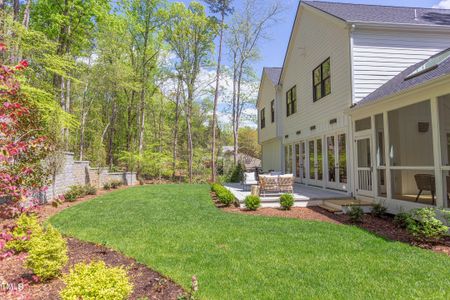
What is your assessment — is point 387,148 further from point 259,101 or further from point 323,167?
point 259,101

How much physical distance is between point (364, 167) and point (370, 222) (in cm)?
253

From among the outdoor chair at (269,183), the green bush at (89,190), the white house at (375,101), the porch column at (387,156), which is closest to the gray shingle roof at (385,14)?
the white house at (375,101)

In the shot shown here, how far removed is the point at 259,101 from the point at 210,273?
19.6m

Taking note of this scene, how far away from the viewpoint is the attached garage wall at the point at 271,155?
59.1 ft

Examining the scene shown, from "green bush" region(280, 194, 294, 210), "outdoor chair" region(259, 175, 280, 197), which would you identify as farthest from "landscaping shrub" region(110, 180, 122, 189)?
"green bush" region(280, 194, 294, 210)

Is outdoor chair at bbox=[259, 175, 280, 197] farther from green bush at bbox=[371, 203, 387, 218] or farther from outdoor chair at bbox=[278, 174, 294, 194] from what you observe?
green bush at bbox=[371, 203, 387, 218]

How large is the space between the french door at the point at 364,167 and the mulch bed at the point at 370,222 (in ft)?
4.58

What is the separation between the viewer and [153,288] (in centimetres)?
355

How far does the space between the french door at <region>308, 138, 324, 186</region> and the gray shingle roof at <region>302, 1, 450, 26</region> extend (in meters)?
4.84

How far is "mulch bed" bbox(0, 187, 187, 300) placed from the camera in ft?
11.2

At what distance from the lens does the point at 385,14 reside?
10.9 metres

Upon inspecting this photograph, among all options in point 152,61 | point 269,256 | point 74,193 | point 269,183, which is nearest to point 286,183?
Result: point 269,183

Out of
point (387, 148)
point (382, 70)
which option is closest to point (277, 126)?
point (382, 70)

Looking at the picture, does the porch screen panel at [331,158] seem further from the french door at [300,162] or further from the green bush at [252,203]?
the green bush at [252,203]
